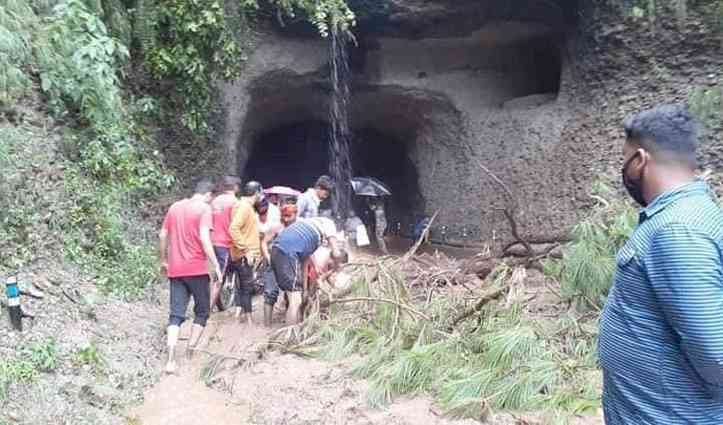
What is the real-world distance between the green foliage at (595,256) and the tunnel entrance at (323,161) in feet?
35.0

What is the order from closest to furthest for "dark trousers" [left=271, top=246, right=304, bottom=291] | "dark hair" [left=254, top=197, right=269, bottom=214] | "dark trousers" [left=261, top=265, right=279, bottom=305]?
"dark trousers" [left=271, top=246, right=304, bottom=291], "dark trousers" [left=261, top=265, right=279, bottom=305], "dark hair" [left=254, top=197, right=269, bottom=214]

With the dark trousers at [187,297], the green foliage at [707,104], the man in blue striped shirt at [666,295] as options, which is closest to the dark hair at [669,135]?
the man in blue striped shirt at [666,295]

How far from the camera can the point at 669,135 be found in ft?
5.84

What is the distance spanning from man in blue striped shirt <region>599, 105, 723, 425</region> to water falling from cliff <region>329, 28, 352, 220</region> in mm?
9214

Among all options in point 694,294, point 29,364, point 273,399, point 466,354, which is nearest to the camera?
point 694,294

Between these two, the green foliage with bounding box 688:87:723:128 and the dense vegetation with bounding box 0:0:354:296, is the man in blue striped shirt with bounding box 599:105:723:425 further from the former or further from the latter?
the dense vegetation with bounding box 0:0:354:296

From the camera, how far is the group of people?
18.1 ft

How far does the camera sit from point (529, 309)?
598cm

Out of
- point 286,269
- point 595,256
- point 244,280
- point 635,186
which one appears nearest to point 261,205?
point 244,280

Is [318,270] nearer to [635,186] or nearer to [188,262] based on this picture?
[188,262]

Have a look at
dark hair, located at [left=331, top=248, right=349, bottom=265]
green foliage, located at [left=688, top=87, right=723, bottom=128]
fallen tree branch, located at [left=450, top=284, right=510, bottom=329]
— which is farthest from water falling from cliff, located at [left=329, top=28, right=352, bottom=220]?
green foliage, located at [left=688, top=87, right=723, bottom=128]

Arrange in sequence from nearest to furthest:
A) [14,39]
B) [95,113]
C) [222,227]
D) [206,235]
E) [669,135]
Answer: [669,135], [14,39], [206,235], [222,227], [95,113]

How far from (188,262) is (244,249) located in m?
1.21

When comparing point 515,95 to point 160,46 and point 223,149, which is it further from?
point 160,46
